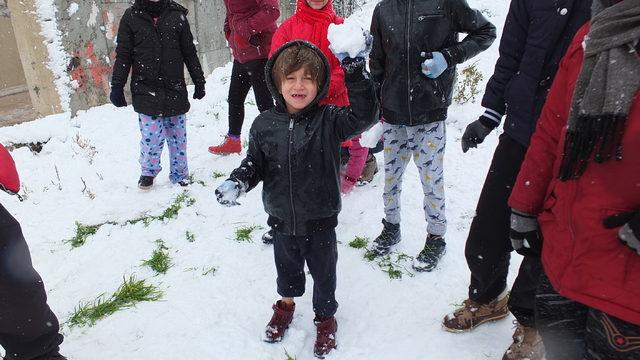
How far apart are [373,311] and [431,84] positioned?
1.50 m

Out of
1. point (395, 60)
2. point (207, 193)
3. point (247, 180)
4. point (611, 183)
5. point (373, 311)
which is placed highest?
point (395, 60)

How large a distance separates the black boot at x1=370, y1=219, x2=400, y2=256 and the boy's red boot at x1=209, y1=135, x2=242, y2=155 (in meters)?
2.45

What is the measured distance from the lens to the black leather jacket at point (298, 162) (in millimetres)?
2189

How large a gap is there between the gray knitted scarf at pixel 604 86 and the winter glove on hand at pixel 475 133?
95 cm

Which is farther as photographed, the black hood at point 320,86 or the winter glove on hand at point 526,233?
the black hood at point 320,86

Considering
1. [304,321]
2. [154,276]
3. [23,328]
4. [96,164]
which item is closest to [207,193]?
[154,276]

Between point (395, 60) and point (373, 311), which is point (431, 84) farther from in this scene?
point (373, 311)

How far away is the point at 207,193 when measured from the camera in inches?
169

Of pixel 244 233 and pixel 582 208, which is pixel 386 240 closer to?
pixel 244 233

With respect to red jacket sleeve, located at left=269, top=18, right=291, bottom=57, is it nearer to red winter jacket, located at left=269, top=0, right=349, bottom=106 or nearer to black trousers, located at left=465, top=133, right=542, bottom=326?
red winter jacket, located at left=269, top=0, right=349, bottom=106

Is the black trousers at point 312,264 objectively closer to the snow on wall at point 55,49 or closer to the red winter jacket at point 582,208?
the red winter jacket at point 582,208

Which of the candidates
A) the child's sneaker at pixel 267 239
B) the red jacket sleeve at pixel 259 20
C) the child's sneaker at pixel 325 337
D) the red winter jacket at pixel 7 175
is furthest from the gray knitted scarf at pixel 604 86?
the red jacket sleeve at pixel 259 20

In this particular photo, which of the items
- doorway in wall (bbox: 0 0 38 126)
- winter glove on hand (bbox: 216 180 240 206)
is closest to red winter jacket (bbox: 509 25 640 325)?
winter glove on hand (bbox: 216 180 240 206)

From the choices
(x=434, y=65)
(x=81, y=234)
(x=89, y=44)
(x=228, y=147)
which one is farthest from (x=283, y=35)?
(x=89, y=44)
